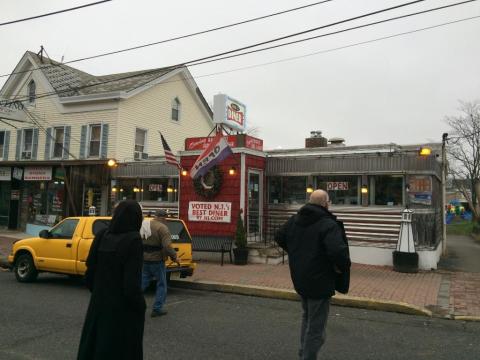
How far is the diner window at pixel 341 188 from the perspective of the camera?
14047 millimetres

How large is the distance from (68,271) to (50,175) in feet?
39.2

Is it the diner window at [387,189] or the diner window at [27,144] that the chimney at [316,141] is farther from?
the diner window at [27,144]

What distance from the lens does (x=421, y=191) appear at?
13.0 metres

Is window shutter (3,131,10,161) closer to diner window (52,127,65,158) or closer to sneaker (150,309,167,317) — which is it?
diner window (52,127,65,158)

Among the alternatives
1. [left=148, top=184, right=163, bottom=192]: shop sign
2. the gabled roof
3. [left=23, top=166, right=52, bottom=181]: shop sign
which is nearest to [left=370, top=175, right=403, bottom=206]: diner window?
[left=148, top=184, right=163, bottom=192]: shop sign

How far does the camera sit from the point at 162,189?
57.8 ft

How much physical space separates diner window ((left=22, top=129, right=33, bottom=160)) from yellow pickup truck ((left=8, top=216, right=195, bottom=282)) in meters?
13.4

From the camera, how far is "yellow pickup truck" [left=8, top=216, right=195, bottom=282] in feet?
31.7

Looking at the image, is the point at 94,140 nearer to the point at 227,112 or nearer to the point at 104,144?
the point at 104,144

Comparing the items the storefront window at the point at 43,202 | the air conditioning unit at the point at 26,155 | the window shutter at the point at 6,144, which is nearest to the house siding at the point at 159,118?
the storefront window at the point at 43,202

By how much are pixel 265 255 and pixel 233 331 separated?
6765 millimetres

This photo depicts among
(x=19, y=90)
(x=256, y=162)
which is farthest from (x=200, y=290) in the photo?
(x=19, y=90)

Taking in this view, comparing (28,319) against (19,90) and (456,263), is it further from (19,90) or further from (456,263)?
(19,90)

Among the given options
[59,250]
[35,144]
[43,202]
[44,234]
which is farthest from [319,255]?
[35,144]
